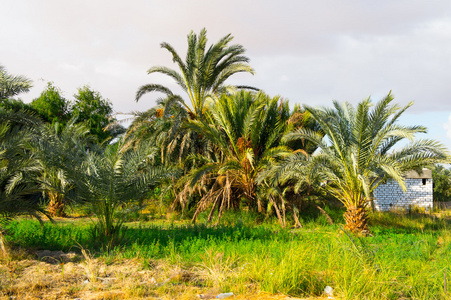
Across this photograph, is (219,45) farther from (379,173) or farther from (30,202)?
(30,202)

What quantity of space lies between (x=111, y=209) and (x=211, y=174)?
7.93 meters

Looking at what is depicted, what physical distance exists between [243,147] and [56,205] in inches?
374

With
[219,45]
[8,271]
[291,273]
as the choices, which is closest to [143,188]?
[8,271]

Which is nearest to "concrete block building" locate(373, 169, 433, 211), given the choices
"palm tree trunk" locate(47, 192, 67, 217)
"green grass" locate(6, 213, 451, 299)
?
"green grass" locate(6, 213, 451, 299)

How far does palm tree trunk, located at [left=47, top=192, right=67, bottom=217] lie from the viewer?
19.2 m

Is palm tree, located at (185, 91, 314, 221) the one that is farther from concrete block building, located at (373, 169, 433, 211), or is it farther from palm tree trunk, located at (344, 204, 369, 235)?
concrete block building, located at (373, 169, 433, 211)

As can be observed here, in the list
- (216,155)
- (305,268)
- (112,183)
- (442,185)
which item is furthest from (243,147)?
(442,185)

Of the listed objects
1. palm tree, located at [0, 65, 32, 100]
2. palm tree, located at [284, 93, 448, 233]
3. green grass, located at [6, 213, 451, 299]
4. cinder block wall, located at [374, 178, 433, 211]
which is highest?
palm tree, located at [0, 65, 32, 100]

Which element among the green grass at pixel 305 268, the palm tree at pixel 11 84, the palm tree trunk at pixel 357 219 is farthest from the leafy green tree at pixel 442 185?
the palm tree at pixel 11 84

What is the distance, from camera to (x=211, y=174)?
17.5 meters

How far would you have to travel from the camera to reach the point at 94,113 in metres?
30.8

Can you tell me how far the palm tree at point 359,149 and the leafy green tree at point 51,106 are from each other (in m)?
21.0

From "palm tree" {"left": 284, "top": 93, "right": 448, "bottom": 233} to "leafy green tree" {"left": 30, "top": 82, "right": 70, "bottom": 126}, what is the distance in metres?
21.0

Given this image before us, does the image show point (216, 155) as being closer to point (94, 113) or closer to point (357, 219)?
point (357, 219)
